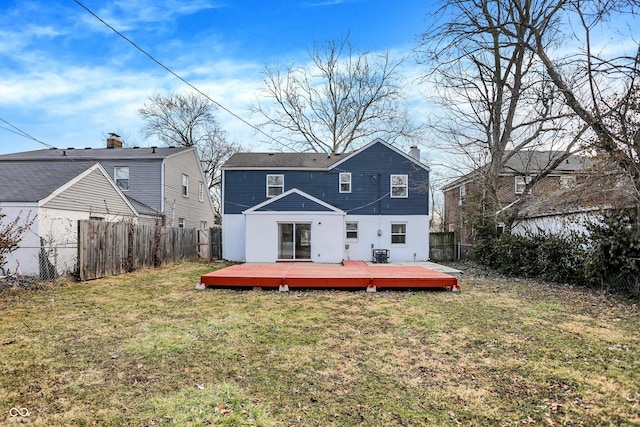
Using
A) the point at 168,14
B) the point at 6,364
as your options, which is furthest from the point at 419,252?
the point at 6,364

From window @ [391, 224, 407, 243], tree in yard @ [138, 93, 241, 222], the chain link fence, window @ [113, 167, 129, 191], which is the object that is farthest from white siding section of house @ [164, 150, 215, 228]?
window @ [391, 224, 407, 243]

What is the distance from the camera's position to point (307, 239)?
15523 millimetres

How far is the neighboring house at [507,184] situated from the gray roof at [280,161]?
6897mm

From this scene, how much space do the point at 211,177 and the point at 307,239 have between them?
66.1 feet

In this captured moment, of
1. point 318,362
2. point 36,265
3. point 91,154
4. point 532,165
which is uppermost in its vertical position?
point 91,154

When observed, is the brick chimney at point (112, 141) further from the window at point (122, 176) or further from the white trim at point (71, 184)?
the white trim at point (71, 184)

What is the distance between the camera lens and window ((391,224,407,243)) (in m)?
17.0

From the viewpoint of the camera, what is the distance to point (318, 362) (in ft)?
13.9

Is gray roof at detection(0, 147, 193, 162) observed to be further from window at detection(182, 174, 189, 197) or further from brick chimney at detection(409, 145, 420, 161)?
brick chimney at detection(409, 145, 420, 161)

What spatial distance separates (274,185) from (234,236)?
10.8 ft

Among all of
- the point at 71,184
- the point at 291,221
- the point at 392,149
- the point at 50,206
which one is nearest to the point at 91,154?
the point at 71,184

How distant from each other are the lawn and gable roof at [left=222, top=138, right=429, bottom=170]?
34.2 feet

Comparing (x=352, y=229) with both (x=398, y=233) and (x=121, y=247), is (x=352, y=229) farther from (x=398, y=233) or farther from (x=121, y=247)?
(x=121, y=247)

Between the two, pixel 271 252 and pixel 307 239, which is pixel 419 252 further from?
pixel 271 252
